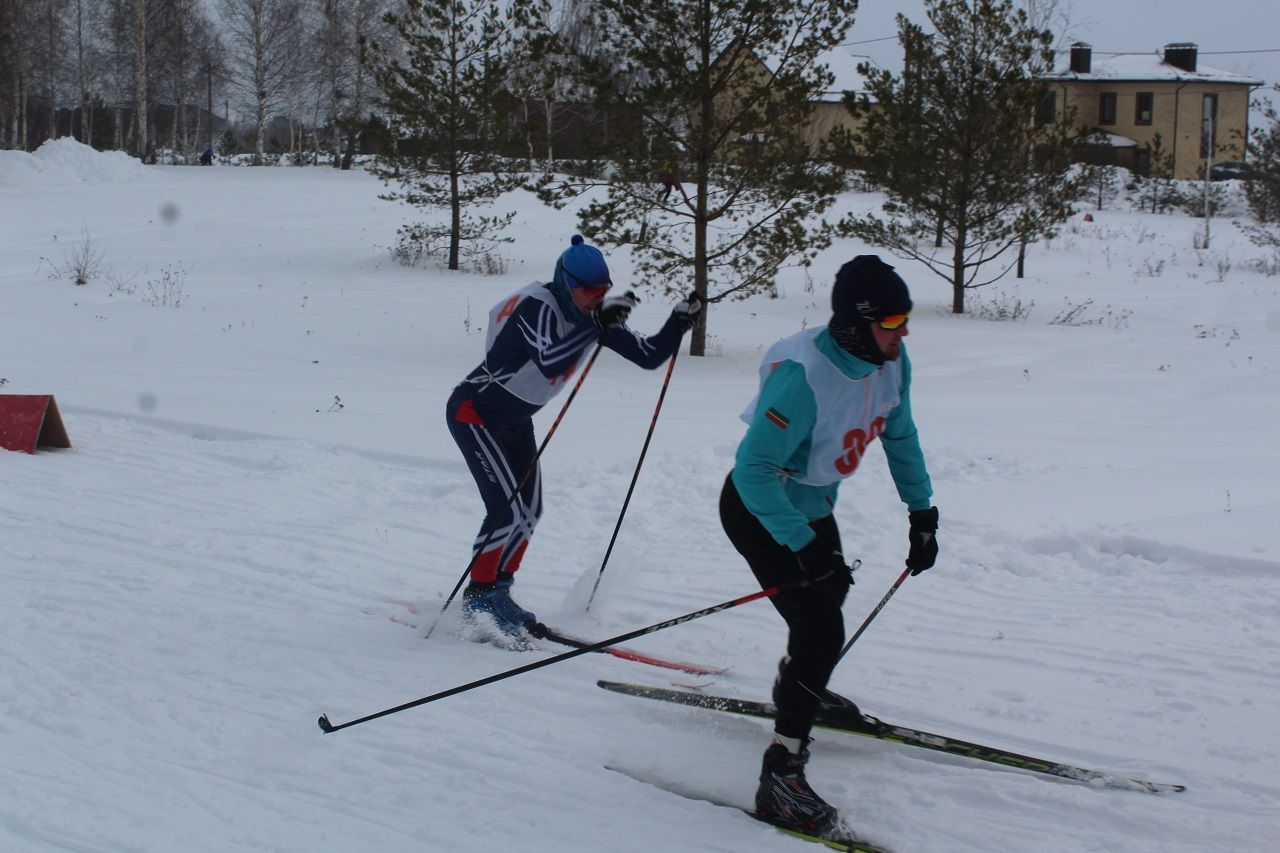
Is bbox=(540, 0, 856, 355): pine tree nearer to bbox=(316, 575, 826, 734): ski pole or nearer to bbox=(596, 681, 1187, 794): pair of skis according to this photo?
bbox=(596, 681, 1187, 794): pair of skis

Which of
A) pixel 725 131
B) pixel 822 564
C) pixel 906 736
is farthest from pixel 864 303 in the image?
pixel 725 131

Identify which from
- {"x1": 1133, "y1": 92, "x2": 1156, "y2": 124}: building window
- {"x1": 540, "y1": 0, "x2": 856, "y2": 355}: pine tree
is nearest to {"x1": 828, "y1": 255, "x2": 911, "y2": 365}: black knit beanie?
{"x1": 540, "y1": 0, "x2": 856, "y2": 355}: pine tree

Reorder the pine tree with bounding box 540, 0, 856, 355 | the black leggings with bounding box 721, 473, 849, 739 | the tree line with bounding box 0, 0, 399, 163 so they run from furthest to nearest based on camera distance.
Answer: the tree line with bounding box 0, 0, 399, 163 < the pine tree with bounding box 540, 0, 856, 355 < the black leggings with bounding box 721, 473, 849, 739

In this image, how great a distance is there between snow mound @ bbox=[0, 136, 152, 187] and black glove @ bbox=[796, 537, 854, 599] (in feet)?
115

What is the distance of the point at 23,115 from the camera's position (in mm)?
43719

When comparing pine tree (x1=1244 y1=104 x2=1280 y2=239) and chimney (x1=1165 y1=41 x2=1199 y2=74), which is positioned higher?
chimney (x1=1165 y1=41 x2=1199 y2=74)

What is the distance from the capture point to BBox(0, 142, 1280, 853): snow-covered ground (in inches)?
136

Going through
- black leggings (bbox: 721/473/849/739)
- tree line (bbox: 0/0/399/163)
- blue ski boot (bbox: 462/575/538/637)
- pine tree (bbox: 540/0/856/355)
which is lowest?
blue ski boot (bbox: 462/575/538/637)

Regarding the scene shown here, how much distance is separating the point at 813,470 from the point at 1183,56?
214ft

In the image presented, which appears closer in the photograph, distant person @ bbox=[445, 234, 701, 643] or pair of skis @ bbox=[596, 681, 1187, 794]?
pair of skis @ bbox=[596, 681, 1187, 794]

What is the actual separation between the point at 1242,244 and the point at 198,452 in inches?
1177

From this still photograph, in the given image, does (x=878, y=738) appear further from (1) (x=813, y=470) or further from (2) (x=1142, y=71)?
(2) (x=1142, y=71)

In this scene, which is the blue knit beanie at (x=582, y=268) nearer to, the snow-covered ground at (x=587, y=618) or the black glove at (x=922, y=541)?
the snow-covered ground at (x=587, y=618)

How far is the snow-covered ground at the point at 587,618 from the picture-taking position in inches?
136
